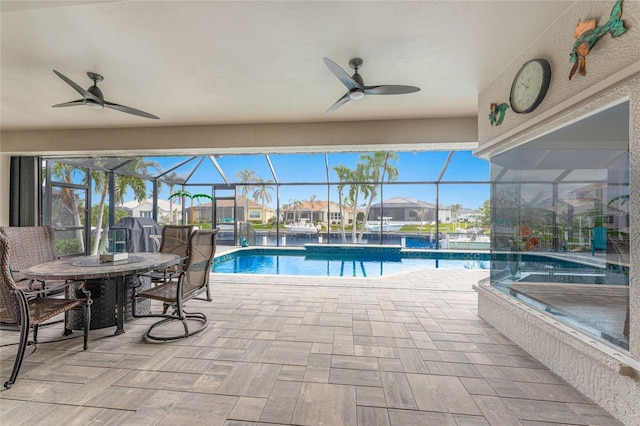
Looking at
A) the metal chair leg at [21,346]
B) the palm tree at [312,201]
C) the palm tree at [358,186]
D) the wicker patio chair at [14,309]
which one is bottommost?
the metal chair leg at [21,346]

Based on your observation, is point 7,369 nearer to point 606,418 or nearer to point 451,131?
point 606,418

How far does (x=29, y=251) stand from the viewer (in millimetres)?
3312

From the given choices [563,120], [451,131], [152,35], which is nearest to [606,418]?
[563,120]

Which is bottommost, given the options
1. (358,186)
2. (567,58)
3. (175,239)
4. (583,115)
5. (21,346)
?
(21,346)

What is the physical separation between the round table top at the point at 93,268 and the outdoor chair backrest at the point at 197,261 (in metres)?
0.24

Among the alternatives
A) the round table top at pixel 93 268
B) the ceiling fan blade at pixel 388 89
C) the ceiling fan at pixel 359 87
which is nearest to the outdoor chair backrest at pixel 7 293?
the round table top at pixel 93 268

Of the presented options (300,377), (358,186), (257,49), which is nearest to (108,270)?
(300,377)

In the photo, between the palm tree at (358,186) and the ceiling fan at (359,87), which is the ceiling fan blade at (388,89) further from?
the palm tree at (358,186)

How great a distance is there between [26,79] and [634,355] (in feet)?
18.5

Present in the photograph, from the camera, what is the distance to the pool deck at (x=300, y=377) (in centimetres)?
170

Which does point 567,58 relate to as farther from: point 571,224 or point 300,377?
point 300,377

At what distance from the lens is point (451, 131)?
4156mm

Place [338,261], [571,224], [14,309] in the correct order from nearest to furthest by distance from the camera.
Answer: [14,309] < [571,224] < [338,261]

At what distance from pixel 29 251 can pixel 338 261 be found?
6.99 m
